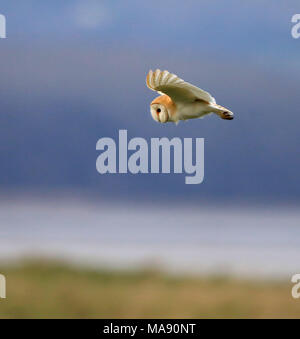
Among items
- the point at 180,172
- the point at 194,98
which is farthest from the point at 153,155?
the point at 194,98

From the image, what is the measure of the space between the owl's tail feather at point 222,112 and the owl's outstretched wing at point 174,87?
0.12 ft

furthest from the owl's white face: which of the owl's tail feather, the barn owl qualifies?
the owl's tail feather

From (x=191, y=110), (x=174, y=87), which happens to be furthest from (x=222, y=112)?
(x=174, y=87)

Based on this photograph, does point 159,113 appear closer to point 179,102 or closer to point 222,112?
point 179,102

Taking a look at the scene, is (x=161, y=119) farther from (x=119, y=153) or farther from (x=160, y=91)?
(x=119, y=153)

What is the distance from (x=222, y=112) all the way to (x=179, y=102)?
0.20 m

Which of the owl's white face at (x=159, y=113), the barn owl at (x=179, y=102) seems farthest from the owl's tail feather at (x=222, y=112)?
the owl's white face at (x=159, y=113)

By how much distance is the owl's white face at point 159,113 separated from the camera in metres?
3.07

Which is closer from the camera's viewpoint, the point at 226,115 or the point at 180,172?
the point at 226,115

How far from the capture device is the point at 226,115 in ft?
9.87

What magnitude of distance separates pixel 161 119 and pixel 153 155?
37cm

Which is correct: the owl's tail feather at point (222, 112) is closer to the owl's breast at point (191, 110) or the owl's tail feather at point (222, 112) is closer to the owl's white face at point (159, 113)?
the owl's breast at point (191, 110)

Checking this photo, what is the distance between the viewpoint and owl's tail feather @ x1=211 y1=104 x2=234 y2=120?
9.84ft

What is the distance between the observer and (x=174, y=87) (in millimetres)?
2939
